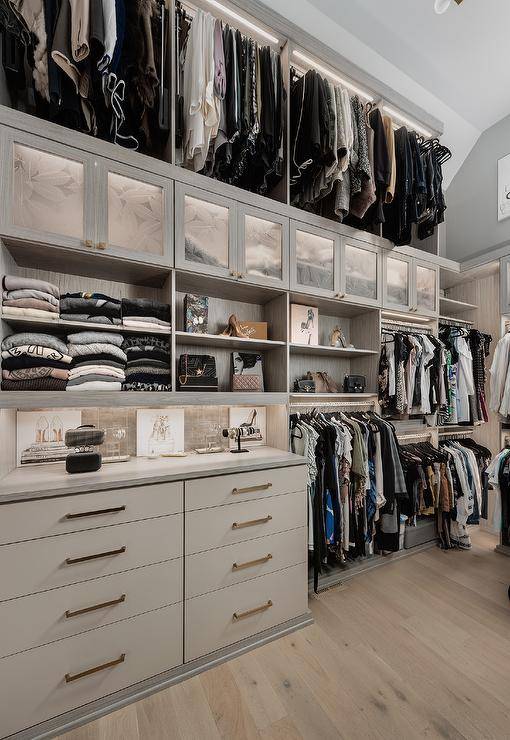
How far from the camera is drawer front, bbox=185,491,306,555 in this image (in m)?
1.59

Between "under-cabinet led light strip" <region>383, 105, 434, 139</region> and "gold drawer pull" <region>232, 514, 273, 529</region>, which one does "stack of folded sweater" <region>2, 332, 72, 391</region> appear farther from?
"under-cabinet led light strip" <region>383, 105, 434, 139</region>

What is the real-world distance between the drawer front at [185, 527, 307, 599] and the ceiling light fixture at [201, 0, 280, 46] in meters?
2.96

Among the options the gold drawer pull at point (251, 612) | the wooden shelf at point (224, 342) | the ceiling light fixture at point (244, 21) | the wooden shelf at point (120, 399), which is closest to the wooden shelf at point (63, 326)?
the wooden shelf at point (224, 342)

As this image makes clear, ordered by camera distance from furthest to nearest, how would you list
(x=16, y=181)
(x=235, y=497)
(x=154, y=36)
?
(x=154, y=36), (x=235, y=497), (x=16, y=181)

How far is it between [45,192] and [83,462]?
1.23 metres

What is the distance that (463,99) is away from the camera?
298 centimetres

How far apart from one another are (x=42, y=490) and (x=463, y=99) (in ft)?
13.9

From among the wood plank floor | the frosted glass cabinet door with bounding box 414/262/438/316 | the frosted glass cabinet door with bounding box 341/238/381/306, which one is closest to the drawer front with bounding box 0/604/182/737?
the wood plank floor

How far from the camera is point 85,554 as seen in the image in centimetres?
136

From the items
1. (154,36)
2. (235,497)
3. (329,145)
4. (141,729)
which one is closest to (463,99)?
(329,145)

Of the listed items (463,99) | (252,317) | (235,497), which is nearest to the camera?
(235,497)

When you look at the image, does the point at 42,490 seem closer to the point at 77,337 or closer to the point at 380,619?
the point at 77,337

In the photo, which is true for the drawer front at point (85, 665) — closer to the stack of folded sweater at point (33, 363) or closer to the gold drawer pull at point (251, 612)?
the gold drawer pull at point (251, 612)

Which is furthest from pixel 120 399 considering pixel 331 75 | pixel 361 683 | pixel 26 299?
pixel 331 75
